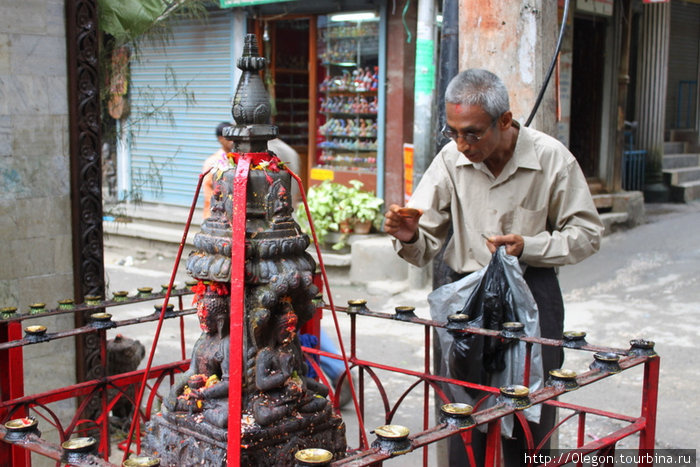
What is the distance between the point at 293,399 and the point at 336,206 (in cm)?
715

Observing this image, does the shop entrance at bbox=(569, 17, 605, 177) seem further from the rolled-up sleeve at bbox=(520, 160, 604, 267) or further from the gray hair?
the gray hair

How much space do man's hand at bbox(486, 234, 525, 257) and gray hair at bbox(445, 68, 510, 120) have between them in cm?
45

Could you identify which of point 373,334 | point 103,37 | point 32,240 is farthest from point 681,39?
point 32,240

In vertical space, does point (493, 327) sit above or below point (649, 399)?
above

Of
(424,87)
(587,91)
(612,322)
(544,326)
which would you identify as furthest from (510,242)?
(587,91)

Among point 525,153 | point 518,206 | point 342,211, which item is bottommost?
point 342,211

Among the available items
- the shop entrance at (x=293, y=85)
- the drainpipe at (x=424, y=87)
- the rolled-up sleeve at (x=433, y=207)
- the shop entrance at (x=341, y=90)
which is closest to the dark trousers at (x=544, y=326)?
the rolled-up sleeve at (x=433, y=207)

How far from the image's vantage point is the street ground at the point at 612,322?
17.5 feet

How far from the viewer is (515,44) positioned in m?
3.59

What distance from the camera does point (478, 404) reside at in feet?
9.48

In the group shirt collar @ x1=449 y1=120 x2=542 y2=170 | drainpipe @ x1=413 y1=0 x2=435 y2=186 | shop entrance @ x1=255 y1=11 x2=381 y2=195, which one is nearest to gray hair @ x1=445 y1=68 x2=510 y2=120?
shirt collar @ x1=449 y1=120 x2=542 y2=170

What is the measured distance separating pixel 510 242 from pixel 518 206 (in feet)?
0.84

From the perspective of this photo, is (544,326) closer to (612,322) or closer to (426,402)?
(426,402)

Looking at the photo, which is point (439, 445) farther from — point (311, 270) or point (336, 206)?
point (336, 206)
